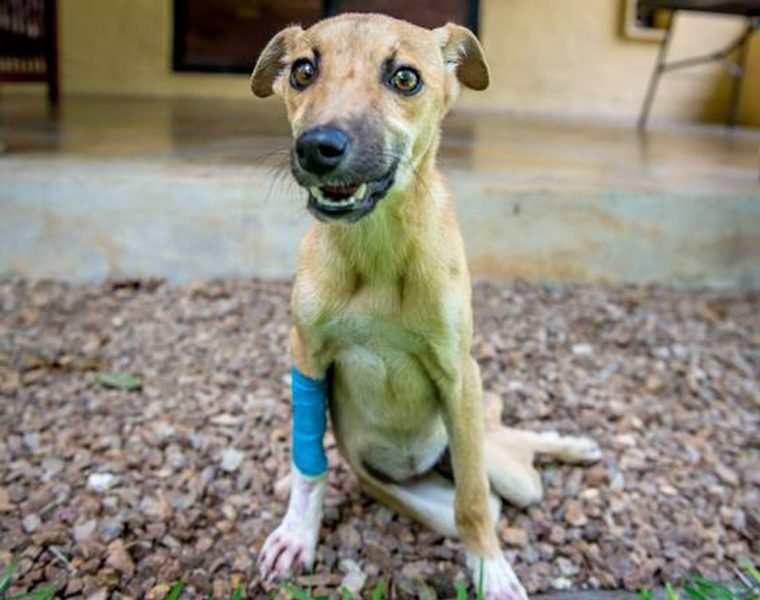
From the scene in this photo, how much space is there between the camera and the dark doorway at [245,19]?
7.85 meters

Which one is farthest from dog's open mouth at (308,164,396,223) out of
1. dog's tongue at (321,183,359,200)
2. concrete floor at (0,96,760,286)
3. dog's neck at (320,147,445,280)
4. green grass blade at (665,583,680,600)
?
concrete floor at (0,96,760,286)

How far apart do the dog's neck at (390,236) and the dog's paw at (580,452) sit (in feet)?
3.19

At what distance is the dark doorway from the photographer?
25.7 feet

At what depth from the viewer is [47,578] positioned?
6.76 feet

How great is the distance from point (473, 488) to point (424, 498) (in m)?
0.30

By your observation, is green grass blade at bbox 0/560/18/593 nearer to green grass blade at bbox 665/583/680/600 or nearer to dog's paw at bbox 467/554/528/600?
dog's paw at bbox 467/554/528/600

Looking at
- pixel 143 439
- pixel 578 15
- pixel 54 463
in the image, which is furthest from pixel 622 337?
pixel 578 15

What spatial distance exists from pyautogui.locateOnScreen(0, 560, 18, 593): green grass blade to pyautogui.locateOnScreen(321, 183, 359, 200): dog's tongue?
3.56ft

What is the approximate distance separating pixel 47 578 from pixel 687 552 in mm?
1563

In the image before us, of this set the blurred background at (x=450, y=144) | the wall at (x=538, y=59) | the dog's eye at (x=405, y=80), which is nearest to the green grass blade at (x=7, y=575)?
the dog's eye at (x=405, y=80)

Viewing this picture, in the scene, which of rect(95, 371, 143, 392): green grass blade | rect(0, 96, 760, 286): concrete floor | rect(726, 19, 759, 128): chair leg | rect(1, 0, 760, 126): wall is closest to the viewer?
rect(95, 371, 143, 392): green grass blade

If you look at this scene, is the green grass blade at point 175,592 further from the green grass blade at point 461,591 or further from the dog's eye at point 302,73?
the dog's eye at point 302,73

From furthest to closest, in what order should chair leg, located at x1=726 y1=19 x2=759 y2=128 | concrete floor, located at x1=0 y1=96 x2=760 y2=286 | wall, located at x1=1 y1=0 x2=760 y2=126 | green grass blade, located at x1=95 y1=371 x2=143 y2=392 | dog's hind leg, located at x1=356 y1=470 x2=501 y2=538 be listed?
wall, located at x1=1 y1=0 x2=760 y2=126 < chair leg, located at x1=726 y1=19 x2=759 y2=128 < concrete floor, located at x1=0 y1=96 x2=760 y2=286 < green grass blade, located at x1=95 y1=371 x2=143 y2=392 < dog's hind leg, located at x1=356 y1=470 x2=501 y2=538

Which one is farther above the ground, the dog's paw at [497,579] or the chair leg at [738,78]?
the chair leg at [738,78]
